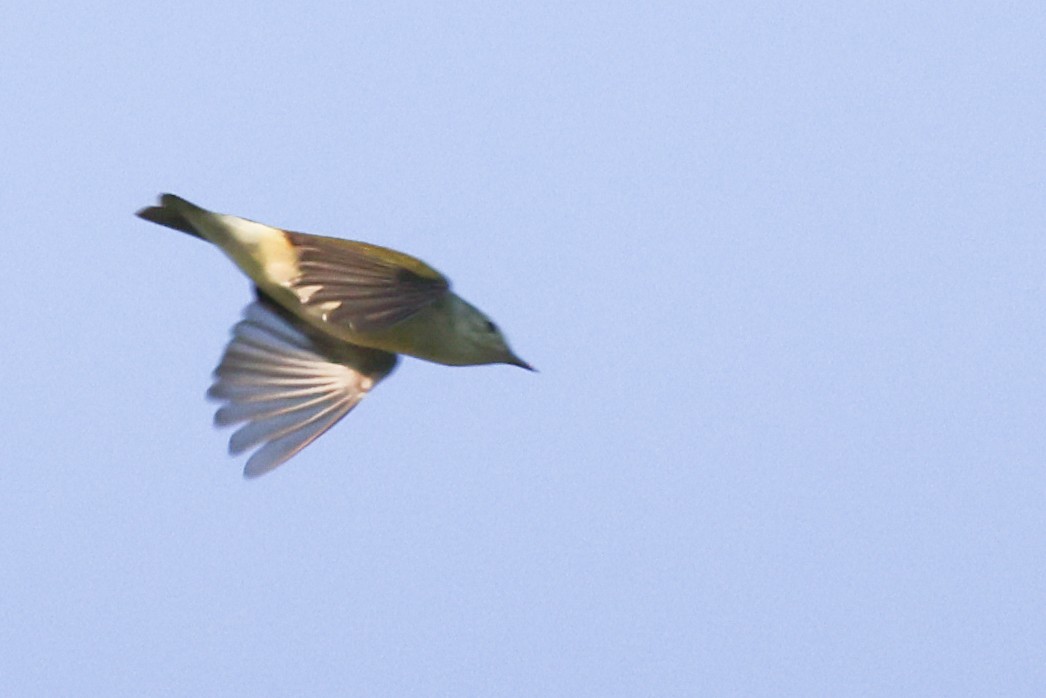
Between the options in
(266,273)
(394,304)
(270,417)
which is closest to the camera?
(394,304)

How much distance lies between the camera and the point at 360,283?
230 inches

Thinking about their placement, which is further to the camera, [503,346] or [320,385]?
Answer: [320,385]

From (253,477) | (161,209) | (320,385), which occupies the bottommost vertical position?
(253,477)

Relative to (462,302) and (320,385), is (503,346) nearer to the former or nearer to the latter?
(462,302)

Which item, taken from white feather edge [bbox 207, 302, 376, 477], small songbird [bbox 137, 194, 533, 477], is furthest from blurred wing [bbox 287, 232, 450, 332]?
white feather edge [bbox 207, 302, 376, 477]

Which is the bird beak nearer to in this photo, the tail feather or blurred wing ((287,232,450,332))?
blurred wing ((287,232,450,332))

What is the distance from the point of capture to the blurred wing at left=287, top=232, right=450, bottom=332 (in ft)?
18.9

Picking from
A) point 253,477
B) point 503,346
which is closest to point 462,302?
point 503,346

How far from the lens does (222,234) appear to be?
6.33 metres

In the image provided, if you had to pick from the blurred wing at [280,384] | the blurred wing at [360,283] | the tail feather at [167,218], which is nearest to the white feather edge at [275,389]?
the blurred wing at [280,384]

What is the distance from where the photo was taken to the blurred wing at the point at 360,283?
577cm

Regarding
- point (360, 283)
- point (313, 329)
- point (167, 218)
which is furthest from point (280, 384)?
point (360, 283)

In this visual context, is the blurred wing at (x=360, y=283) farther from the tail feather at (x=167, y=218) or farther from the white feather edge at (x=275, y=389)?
the white feather edge at (x=275, y=389)

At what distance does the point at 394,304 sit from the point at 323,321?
2.04 ft
